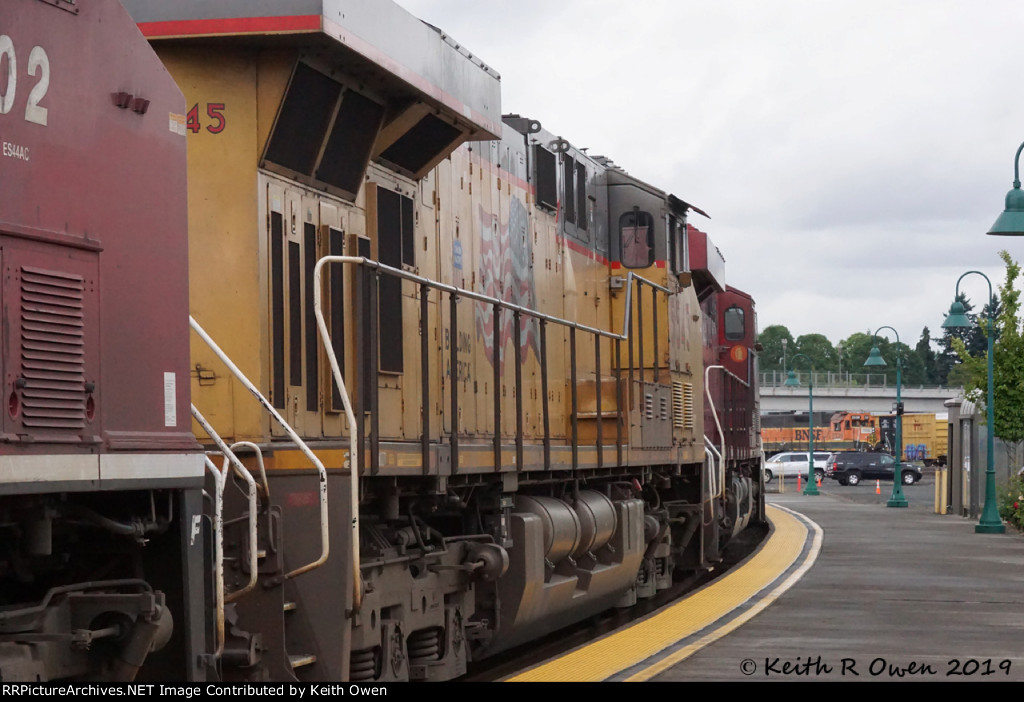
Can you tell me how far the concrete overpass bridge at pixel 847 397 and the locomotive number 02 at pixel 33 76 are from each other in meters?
83.5

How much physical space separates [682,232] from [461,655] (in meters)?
7.31

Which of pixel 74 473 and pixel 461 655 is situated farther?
pixel 461 655

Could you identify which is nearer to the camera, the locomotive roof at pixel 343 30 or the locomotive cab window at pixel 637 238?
the locomotive roof at pixel 343 30

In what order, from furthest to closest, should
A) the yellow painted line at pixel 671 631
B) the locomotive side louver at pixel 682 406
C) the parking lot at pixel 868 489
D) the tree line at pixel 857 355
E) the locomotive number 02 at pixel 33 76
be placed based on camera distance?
the tree line at pixel 857 355
the parking lot at pixel 868 489
the locomotive side louver at pixel 682 406
the yellow painted line at pixel 671 631
the locomotive number 02 at pixel 33 76

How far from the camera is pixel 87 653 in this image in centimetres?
516

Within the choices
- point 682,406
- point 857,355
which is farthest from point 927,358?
point 682,406

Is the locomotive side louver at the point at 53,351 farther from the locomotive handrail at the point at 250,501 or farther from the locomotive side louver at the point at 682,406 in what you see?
the locomotive side louver at the point at 682,406

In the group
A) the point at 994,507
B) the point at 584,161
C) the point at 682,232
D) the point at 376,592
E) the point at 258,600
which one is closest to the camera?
the point at 258,600

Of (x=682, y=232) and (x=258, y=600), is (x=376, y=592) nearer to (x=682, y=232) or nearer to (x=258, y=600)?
(x=258, y=600)

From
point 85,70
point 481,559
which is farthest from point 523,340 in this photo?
point 85,70

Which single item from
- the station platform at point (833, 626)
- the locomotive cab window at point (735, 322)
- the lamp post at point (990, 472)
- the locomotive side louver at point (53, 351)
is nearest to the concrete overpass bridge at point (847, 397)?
the lamp post at point (990, 472)

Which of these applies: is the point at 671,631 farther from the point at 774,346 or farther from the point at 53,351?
the point at 774,346

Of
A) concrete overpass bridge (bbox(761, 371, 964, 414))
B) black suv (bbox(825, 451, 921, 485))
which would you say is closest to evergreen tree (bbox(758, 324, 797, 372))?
concrete overpass bridge (bbox(761, 371, 964, 414))

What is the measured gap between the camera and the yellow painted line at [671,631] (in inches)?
309
